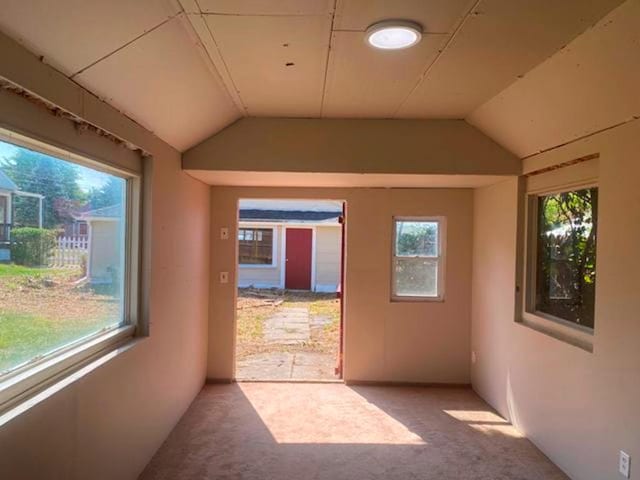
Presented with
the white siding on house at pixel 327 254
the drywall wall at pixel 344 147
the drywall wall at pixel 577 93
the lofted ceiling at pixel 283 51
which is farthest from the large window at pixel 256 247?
the drywall wall at pixel 577 93

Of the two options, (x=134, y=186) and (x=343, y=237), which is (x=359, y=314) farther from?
(x=134, y=186)

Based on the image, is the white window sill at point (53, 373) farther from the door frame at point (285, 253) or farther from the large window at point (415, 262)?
the door frame at point (285, 253)

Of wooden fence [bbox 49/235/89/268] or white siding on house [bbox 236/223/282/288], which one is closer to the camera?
wooden fence [bbox 49/235/89/268]

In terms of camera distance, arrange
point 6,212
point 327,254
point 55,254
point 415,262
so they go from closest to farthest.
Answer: point 6,212 < point 55,254 < point 415,262 < point 327,254

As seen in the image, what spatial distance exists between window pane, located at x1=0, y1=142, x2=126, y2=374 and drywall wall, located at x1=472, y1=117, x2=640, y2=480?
276 cm

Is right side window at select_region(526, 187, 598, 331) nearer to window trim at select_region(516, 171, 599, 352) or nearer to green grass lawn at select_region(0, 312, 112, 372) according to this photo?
window trim at select_region(516, 171, 599, 352)

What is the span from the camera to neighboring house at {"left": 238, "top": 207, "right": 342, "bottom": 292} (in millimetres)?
12227

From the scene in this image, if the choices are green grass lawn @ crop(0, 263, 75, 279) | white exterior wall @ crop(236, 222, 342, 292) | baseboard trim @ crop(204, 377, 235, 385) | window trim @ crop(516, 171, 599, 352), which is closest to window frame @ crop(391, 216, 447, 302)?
window trim @ crop(516, 171, 599, 352)

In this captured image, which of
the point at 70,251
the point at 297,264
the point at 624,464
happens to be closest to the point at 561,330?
the point at 624,464

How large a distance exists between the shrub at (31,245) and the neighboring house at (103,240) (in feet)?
0.96

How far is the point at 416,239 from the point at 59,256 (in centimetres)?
348

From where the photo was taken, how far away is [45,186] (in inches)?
78.3

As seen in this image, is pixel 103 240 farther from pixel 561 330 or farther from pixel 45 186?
pixel 561 330

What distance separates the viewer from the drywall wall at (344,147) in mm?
3590
